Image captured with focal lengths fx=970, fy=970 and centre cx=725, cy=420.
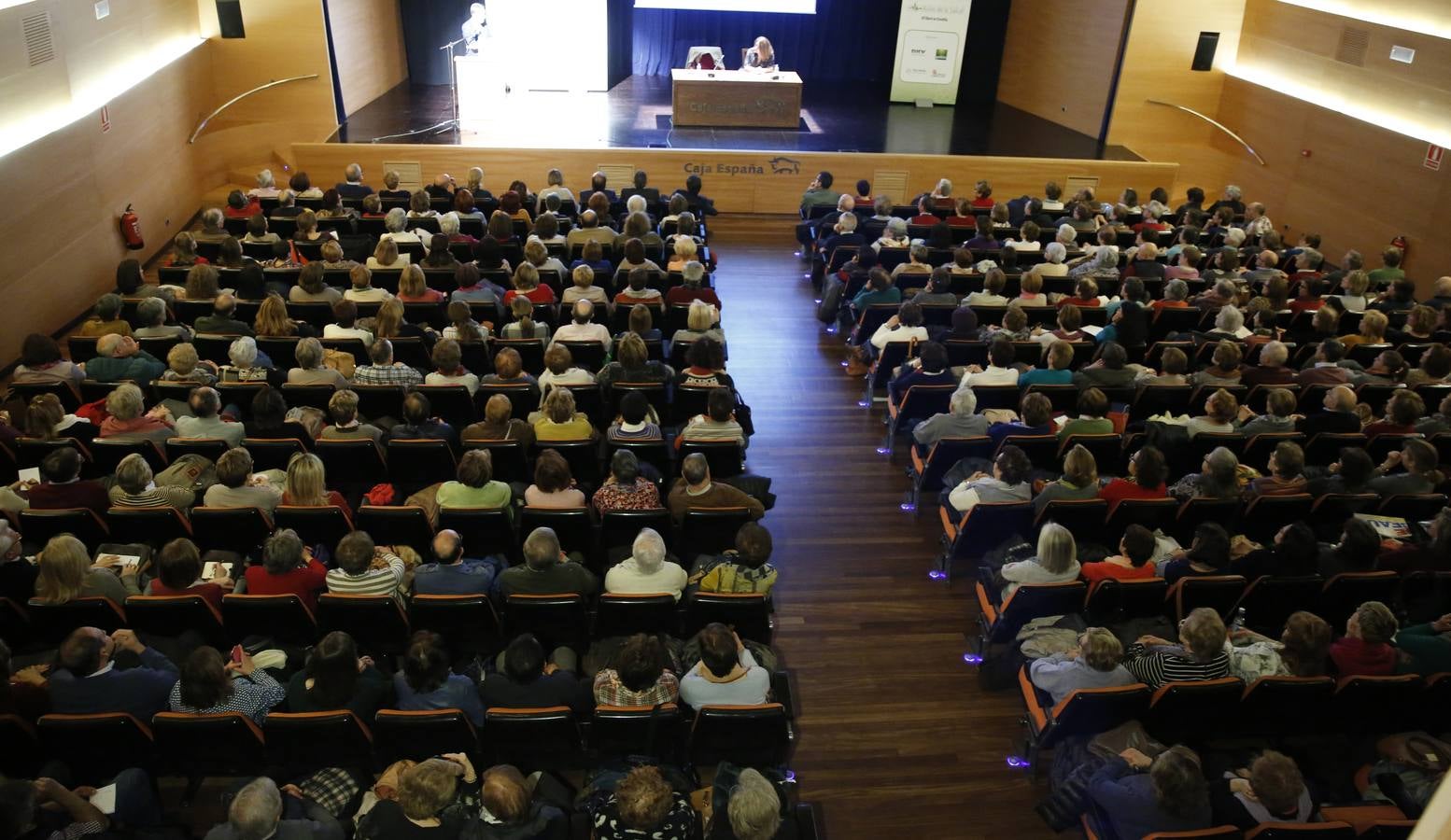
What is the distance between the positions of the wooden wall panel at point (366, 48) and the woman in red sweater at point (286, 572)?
10672mm

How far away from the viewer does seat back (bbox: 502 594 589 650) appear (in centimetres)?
411

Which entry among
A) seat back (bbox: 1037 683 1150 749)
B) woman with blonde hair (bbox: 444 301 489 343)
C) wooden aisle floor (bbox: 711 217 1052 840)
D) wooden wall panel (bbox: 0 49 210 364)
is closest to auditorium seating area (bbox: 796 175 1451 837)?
seat back (bbox: 1037 683 1150 749)

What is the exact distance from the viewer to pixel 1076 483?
4.98 m

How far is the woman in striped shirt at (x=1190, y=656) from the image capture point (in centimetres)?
380

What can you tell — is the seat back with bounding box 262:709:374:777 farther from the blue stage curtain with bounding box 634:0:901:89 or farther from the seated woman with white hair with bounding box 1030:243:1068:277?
the blue stage curtain with bounding box 634:0:901:89

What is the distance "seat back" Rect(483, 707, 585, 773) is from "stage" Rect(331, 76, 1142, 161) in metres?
9.63

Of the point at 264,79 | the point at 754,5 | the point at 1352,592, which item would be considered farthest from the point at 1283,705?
the point at 754,5

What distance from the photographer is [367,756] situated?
3672 millimetres

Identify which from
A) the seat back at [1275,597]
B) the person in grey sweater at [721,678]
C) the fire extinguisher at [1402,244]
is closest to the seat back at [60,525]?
the person in grey sweater at [721,678]

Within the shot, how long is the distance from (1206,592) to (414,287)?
18.0 ft

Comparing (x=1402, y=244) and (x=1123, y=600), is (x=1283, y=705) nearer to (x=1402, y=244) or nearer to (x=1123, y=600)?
(x=1123, y=600)

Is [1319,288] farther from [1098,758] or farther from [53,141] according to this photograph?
[53,141]

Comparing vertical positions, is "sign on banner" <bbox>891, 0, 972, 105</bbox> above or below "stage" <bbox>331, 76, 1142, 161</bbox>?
above

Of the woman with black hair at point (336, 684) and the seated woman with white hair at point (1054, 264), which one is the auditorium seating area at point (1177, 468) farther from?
the woman with black hair at point (336, 684)
